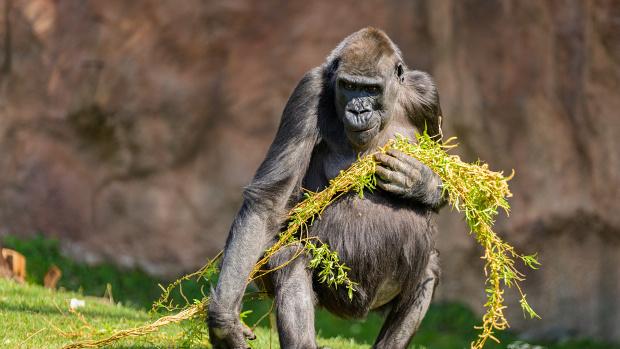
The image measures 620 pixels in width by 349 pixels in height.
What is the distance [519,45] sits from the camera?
34.9 ft

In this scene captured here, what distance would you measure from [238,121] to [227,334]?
6.09 metres

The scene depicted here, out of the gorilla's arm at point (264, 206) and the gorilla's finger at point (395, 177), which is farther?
the gorilla's finger at point (395, 177)

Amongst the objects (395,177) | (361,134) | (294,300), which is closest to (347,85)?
(361,134)

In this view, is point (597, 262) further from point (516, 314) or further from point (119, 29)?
point (119, 29)

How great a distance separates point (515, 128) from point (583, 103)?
0.77 m

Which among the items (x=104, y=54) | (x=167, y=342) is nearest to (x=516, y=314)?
(x=104, y=54)

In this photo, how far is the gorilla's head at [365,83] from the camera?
5250 millimetres

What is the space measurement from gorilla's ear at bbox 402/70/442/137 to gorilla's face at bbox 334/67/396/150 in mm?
365

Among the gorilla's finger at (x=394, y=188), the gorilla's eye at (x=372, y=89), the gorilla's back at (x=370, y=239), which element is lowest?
the gorilla's back at (x=370, y=239)

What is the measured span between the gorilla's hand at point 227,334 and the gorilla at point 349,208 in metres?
Result: 0.01

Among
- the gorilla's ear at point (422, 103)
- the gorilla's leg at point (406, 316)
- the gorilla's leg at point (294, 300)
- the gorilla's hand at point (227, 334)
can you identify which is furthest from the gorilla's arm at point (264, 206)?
the gorilla's leg at point (406, 316)

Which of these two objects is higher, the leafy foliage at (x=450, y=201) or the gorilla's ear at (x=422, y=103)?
the gorilla's ear at (x=422, y=103)

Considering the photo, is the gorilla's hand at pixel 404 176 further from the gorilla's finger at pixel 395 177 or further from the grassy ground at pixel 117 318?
the grassy ground at pixel 117 318

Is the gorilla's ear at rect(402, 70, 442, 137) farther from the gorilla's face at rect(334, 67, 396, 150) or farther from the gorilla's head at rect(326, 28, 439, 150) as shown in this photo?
the gorilla's face at rect(334, 67, 396, 150)
